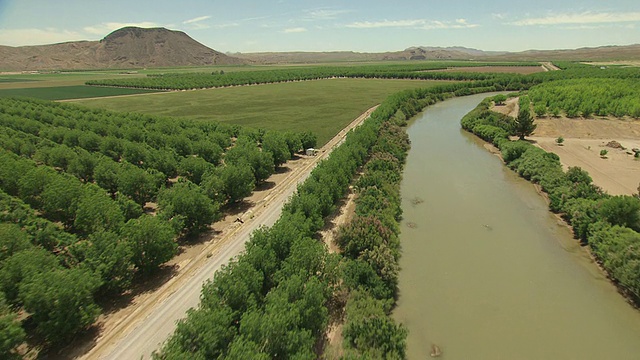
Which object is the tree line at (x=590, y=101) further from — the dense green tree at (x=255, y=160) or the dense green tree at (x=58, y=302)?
the dense green tree at (x=58, y=302)

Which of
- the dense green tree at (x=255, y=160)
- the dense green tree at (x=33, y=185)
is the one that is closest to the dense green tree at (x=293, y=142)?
the dense green tree at (x=255, y=160)

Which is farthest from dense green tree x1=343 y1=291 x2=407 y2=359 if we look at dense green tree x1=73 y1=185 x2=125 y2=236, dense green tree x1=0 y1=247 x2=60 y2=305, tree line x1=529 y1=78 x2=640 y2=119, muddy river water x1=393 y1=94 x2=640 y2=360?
tree line x1=529 y1=78 x2=640 y2=119

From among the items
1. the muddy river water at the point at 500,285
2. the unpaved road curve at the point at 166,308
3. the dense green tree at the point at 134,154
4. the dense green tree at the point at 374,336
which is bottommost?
the muddy river water at the point at 500,285

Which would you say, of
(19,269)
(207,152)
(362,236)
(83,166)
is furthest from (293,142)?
(19,269)

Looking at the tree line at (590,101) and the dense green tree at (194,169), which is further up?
the tree line at (590,101)

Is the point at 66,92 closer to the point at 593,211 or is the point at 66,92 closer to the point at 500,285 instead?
the point at 500,285

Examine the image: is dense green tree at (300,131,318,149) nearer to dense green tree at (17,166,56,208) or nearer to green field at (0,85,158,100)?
dense green tree at (17,166,56,208)

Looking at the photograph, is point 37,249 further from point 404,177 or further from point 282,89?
point 282,89
